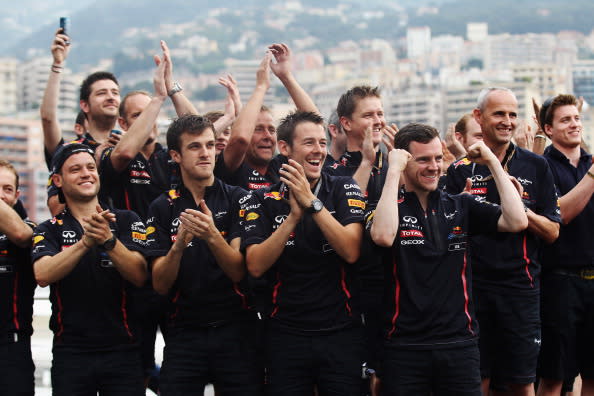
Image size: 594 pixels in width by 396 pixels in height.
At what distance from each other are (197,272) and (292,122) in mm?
1238

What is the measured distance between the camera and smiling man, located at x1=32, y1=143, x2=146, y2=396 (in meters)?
6.07

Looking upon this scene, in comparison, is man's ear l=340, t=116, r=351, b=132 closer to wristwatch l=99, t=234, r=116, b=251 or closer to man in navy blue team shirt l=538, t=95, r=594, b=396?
man in navy blue team shirt l=538, t=95, r=594, b=396

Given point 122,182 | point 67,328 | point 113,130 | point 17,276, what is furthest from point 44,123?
point 67,328

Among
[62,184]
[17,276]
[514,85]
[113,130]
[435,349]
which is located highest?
[514,85]

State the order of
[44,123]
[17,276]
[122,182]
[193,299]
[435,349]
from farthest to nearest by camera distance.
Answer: [44,123] < [122,182] < [17,276] < [193,299] < [435,349]

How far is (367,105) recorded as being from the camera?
7156mm

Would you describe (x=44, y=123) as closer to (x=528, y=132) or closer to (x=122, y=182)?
(x=122, y=182)

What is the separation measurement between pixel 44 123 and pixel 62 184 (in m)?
1.47

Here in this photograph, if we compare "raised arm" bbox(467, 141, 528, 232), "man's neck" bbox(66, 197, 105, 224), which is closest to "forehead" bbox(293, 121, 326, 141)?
"raised arm" bbox(467, 141, 528, 232)

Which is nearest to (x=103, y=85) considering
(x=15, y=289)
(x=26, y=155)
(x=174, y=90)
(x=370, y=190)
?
(x=174, y=90)

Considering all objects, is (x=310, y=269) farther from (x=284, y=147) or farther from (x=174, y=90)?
(x=174, y=90)

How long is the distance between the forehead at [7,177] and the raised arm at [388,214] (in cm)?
272

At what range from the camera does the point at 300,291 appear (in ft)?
19.6

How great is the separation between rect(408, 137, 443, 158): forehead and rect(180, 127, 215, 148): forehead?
4.60 feet
